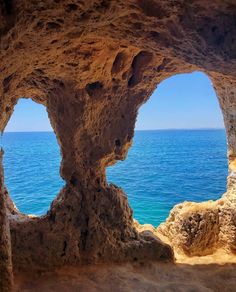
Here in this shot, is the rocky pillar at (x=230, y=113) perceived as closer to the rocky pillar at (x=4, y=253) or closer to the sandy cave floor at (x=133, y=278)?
the sandy cave floor at (x=133, y=278)

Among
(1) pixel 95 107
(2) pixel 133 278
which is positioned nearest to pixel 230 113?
(1) pixel 95 107

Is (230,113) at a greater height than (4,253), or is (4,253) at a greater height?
(230,113)

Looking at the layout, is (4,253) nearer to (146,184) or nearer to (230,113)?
(230,113)

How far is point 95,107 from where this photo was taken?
5.60m

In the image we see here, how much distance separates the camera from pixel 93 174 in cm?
591

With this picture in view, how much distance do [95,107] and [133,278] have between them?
309 centimetres

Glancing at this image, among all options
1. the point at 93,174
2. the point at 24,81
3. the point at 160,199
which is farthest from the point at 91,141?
the point at 160,199

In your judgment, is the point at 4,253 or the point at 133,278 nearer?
the point at 4,253

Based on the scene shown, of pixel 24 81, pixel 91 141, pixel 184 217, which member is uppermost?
pixel 24 81

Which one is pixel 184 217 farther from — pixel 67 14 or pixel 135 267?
pixel 67 14

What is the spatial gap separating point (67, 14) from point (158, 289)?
4.18 meters

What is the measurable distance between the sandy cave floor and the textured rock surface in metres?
0.25

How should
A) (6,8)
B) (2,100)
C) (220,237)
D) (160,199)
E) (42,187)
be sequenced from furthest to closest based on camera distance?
(42,187) → (160,199) → (220,237) → (2,100) → (6,8)

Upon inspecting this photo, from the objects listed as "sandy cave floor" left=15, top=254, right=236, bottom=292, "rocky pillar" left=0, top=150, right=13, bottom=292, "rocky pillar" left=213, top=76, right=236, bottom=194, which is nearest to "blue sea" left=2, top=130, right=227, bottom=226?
"rocky pillar" left=213, top=76, right=236, bottom=194
